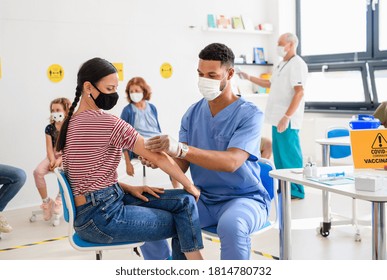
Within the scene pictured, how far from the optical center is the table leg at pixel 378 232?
1.98 metres

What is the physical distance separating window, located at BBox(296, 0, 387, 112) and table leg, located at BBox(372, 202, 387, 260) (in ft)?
13.7

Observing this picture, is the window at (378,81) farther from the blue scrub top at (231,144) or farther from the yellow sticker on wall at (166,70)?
the blue scrub top at (231,144)

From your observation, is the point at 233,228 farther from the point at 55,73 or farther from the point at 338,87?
the point at 338,87

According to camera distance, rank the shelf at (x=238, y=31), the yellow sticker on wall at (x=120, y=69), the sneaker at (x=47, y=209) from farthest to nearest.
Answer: the shelf at (x=238, y=31) < the yellow sticker on wall at (x=120, y=69) < the sneaker at (x=47, y=209)

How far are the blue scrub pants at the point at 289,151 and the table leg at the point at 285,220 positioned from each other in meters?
2.32

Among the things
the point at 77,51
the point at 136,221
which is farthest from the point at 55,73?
the point at 136,221

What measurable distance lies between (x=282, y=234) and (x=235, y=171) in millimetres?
399

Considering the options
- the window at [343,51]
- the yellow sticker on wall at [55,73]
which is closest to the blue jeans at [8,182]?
the yellow sticker on wall at [55,73]

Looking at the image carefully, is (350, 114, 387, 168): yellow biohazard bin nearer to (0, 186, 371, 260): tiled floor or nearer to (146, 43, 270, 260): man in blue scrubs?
(146, 43, 270, 260): man in blue scrubs

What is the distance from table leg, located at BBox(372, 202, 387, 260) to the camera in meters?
1.98

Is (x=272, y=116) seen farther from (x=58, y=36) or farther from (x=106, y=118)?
(x=106, y=118)

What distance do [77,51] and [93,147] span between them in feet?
10.4

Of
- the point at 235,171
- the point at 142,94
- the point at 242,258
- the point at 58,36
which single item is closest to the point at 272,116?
the point at 142,94

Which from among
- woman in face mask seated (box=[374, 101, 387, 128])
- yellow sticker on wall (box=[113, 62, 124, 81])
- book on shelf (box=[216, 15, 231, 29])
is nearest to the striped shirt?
woman in face mask seated (box=[374, 101, 387, 128])
